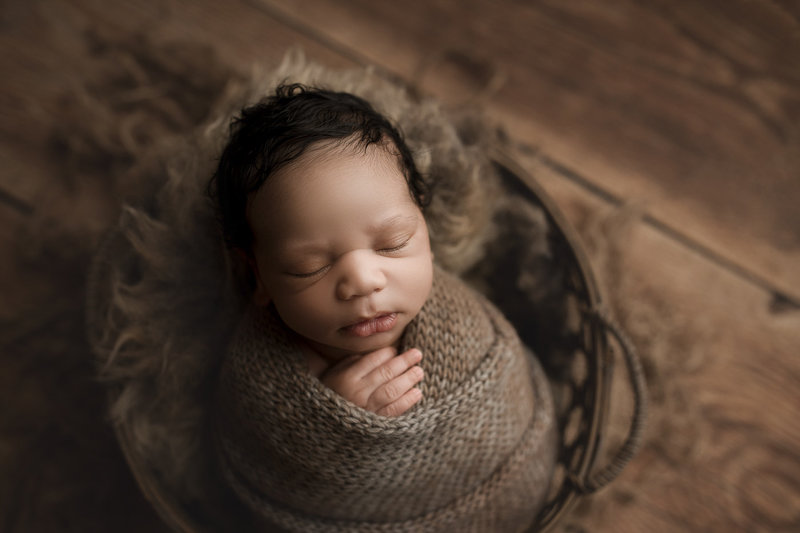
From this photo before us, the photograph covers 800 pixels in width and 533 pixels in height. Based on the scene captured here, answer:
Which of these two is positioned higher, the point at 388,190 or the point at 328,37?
the point at 328,37

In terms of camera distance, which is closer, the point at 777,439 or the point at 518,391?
the point at 518,391

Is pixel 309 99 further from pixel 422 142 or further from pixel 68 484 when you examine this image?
pixel 68 484

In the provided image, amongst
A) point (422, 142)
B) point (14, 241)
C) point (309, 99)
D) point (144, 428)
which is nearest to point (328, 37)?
point (422, 142)

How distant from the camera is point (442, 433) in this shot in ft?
2.61

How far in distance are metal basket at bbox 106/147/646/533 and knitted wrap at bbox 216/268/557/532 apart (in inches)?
2.9

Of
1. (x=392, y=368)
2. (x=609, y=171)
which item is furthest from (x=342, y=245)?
(x=609, y=171)

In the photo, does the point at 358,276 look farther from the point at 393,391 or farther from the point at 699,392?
the point at 699,392

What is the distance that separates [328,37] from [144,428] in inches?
34.2

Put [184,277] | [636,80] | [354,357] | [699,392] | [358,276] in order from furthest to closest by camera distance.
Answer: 1. [636,80]
2. [699,392]
3. [184,277]
4. [354,357]
5. [358,276]

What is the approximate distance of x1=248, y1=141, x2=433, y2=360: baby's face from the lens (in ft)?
2.30

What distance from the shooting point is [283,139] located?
0.72 m

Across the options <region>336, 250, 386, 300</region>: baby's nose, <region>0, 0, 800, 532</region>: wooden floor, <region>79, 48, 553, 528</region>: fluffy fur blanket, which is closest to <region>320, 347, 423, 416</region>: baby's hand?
<region>336, 250, 386, 300</region>: baby's nose

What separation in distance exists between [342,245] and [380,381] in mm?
192

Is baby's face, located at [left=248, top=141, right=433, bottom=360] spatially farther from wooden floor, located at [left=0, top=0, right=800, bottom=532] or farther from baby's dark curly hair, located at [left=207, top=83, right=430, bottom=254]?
wooden floor, located at [left=0, top=0, right=800, bottom=532]
